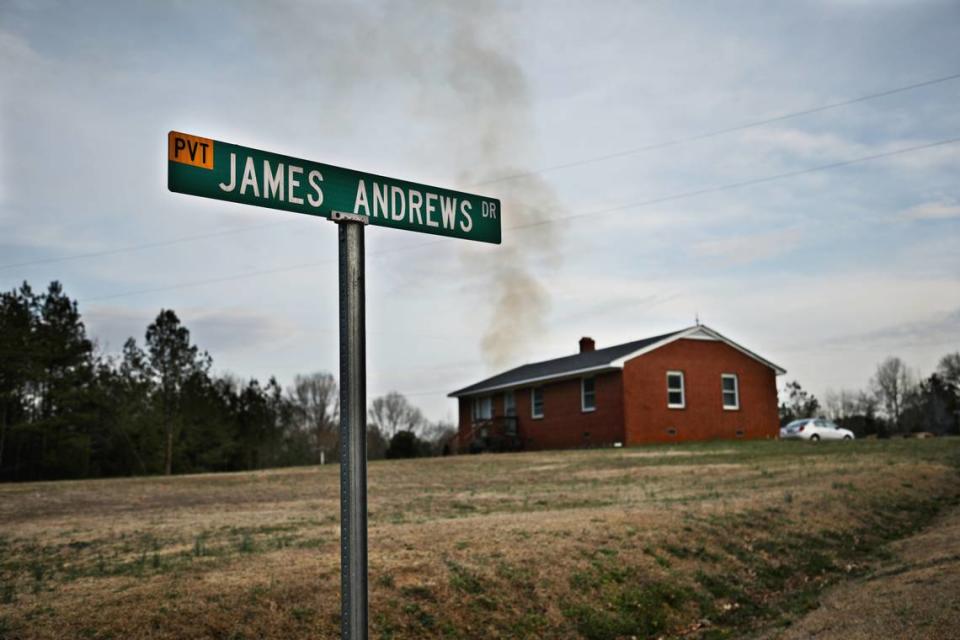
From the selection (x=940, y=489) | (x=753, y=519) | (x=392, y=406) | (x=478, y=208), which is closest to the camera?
(x=478, y=208)

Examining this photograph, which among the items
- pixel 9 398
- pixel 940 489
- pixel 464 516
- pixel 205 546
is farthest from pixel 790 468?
pixel 9 398

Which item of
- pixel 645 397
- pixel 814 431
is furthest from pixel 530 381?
pixel 814 431

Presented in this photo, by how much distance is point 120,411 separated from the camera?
1730 inches

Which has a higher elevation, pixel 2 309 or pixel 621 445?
pixel 2 309

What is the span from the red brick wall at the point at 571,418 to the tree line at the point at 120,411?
5915mm

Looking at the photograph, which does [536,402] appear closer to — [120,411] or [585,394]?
[585,394]

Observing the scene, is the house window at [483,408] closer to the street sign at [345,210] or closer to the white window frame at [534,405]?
the white window frame at [534,405]

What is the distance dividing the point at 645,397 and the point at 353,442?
106 ft

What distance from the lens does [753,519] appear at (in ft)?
42.6

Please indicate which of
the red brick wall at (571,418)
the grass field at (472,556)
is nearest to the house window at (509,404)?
the red brick wall at (571,418)

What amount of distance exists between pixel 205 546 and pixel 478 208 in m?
7.27

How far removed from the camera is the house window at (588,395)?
120 feet

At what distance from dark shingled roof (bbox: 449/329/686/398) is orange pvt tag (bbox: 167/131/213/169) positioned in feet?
104

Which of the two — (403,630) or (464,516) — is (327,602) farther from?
(464,516)
